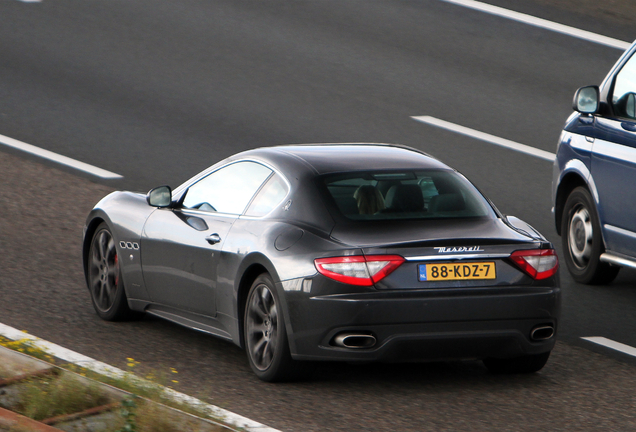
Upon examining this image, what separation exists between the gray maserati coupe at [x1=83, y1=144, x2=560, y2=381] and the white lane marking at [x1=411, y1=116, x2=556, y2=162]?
20.9ft

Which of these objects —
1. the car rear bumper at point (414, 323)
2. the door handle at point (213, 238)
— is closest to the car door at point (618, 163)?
the car rear bumper at point (414, 323)

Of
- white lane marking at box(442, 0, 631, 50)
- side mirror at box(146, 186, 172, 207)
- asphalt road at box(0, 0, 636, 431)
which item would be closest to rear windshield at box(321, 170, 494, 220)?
asphalt road at box(0, 0, 636, 431)

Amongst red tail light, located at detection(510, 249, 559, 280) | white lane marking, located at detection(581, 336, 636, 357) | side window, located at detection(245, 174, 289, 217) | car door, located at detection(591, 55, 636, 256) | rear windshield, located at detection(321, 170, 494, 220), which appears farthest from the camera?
car door, located at detection(591, 55, 636, 256)

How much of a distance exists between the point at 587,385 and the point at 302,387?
171 centimetres

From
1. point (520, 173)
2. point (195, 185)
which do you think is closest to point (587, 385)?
point (195, 185)

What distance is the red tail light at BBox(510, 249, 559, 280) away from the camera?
6.84m

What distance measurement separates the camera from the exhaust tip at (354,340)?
667 cm

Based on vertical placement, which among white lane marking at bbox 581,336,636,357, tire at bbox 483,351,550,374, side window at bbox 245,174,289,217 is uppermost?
side window at bbox 245,174,289,217

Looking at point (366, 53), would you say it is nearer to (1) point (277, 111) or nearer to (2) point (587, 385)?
(1) point (277, 111)

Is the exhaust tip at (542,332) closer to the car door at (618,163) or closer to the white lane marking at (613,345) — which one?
the white lane marking at (613,345)

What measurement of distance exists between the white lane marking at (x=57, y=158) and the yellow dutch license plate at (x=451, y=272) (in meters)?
6.73

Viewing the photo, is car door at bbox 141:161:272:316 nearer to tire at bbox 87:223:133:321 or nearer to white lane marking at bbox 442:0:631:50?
tire at bbox 87:223:133:321

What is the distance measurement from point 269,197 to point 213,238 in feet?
1.55

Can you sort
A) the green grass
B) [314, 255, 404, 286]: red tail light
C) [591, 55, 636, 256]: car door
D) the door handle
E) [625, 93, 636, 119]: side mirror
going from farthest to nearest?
[625, 93, 636, 119]: side mirror < [591, 55, 636, 256]: car door < the door handle < [314, 255, 404, 286]: red tail light < the green grass
